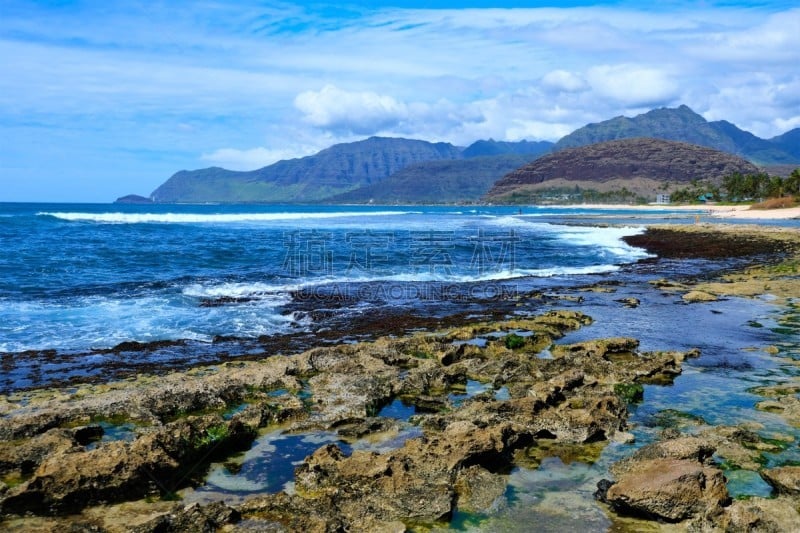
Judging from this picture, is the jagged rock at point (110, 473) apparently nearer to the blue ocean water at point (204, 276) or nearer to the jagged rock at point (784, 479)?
the jagged rock at point (784, 479)

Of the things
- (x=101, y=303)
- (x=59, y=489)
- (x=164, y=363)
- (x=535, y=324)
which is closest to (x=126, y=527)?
(x=59, y=489)

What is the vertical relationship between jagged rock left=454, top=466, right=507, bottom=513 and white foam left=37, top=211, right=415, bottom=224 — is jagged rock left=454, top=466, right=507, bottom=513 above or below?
below

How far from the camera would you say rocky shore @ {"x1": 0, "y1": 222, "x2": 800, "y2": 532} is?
632 cm

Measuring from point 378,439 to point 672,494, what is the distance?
3.97 meters

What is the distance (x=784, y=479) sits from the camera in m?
6.76

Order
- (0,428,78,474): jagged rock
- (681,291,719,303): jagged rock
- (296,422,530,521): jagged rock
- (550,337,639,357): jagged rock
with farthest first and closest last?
1. (681,291,719,303): jagged rock
2. (550,337,639,357): jagged rock
3. (0,428,78,474): jagged rock
4. (296,422,530,521): jagged rock

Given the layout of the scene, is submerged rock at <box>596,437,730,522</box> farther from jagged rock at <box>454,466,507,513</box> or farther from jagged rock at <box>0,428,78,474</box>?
jagged rock at <box>0,428,78,474</box>

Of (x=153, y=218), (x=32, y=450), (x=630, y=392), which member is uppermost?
(x=153, y=218)

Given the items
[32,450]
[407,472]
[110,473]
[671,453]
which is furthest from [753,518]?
[32,450]

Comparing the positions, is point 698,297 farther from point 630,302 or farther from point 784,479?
point 784,479

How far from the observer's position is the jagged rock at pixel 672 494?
20.6 ft

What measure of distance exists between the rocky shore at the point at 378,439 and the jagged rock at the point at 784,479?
2cm

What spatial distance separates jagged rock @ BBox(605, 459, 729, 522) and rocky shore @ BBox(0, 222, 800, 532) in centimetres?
2

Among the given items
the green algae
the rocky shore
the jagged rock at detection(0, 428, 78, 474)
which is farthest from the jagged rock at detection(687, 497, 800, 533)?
the jagged rock at detection(0, 428, 78, 474)
